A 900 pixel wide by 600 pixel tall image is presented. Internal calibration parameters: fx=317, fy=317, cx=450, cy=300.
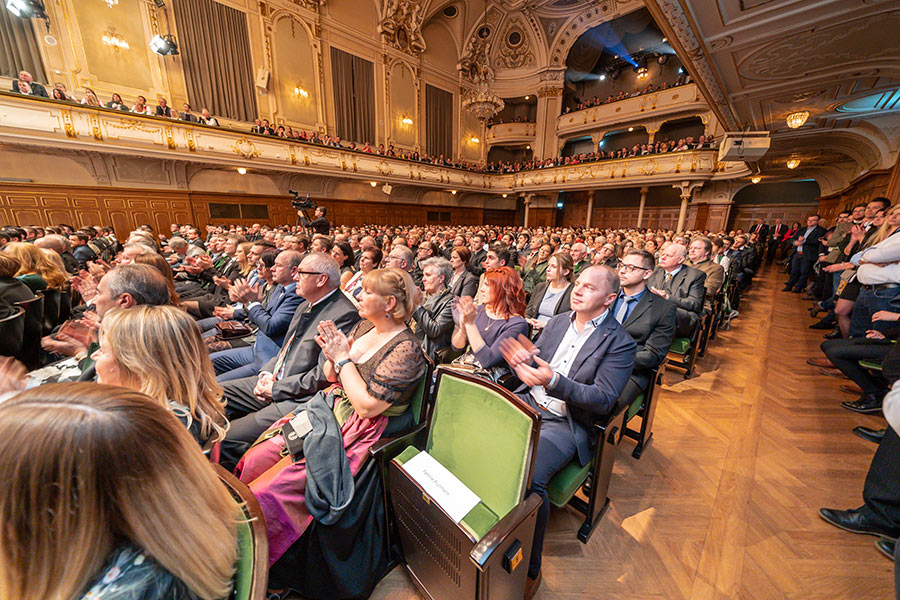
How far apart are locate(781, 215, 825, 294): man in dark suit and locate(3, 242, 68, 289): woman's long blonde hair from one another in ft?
38.3

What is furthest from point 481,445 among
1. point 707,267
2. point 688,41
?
point 688,41

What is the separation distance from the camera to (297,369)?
1.92 meters

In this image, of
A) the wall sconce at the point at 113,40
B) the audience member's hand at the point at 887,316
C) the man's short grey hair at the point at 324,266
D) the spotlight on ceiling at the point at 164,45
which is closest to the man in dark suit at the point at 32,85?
the wall sconce at the point at 113,40

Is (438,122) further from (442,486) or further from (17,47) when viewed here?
(442,486)

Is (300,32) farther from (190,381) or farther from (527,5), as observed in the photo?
(190,381)

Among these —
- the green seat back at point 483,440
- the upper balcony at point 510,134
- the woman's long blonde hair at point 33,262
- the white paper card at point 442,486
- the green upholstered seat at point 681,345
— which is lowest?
the green upholstered seat at point 681,345

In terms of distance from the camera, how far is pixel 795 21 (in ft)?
11.4

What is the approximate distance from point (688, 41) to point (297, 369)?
5786 mm

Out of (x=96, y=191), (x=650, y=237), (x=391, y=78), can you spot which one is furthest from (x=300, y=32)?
(x=650, y=237)

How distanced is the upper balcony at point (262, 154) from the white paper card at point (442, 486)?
11144 millimetres

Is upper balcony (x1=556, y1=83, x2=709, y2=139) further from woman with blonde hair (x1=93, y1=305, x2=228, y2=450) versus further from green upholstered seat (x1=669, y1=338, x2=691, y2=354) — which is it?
→ woman with blonde hair (x1=93, y1=305, x2=228, y2=450)

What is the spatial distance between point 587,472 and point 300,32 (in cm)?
1608

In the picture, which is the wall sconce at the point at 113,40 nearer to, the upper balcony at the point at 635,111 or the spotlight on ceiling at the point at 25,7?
the spotlight on ceiling at the point at 25,7

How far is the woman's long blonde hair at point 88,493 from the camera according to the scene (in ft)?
1.56
